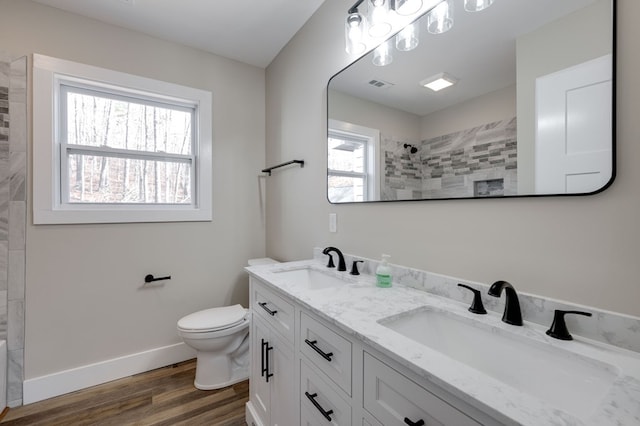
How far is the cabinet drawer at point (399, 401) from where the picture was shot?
58 cm

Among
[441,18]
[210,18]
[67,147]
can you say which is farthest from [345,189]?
[67,147]

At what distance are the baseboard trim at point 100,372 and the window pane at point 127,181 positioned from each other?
1.17 metres

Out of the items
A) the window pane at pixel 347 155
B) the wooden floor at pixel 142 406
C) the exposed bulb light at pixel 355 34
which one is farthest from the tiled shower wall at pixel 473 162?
the wooden floor at pixel 142 406

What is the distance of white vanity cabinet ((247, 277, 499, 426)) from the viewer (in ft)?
2.05

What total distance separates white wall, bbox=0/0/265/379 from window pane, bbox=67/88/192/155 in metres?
0.25

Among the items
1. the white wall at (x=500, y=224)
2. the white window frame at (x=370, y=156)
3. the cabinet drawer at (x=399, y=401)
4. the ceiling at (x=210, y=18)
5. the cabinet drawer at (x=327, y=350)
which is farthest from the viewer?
the ceiling at (x=210, y=18)

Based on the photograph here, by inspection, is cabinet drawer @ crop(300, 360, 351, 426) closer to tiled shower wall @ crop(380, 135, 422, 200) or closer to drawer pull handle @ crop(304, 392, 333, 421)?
drawer pull handle @ crop(304, 392, 333, 421)

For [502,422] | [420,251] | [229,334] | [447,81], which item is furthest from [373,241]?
[229,334]

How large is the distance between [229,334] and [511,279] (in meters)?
→ 1.68

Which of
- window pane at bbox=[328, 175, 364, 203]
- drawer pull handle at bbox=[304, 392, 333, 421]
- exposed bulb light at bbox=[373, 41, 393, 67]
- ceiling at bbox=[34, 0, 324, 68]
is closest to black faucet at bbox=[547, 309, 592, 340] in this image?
drawer pull handle at bbox=[304, 392, 333, 421]

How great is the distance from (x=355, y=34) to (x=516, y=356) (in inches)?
61.5

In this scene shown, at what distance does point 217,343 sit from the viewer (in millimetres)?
1859

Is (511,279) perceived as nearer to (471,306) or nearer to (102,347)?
(471,306)

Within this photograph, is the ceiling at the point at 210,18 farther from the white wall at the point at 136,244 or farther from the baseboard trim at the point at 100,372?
the baseboard trim at the point at 100,372
